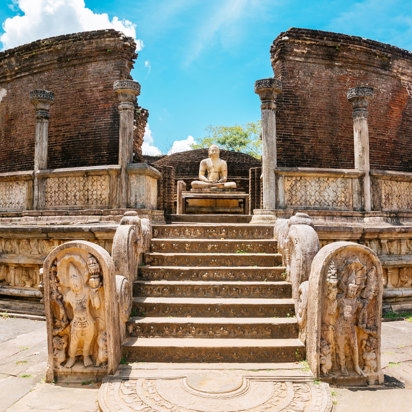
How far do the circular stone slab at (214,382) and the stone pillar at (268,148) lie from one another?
3.73m

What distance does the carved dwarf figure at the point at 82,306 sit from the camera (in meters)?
3.21

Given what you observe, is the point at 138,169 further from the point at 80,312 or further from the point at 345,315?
the point at 345,315

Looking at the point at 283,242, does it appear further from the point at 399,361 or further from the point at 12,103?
the point at 12,103

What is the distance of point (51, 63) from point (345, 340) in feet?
38.7

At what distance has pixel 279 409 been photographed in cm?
267

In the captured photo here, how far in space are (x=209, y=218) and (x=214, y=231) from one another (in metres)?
1.92

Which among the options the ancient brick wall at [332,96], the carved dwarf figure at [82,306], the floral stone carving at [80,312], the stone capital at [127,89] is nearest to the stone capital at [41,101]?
the stone capital at [127,89]

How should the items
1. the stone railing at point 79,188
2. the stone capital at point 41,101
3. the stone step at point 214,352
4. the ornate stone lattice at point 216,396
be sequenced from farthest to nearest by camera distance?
1. the stone capital at point 41,101
2. the stone railing at point 79,188
3. the stone step at point 214,352
4. the ornate stone lattice at point 216,396

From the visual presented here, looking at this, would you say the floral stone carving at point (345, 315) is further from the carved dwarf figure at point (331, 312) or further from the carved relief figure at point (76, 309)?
the carved relief figure at point (76, 309)

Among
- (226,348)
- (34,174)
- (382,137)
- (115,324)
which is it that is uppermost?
(382,137)

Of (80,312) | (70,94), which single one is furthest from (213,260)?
(70,94)

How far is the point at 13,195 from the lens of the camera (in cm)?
748

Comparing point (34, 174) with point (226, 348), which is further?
point (34, 174)

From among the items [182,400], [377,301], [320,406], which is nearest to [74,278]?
[182,400]
